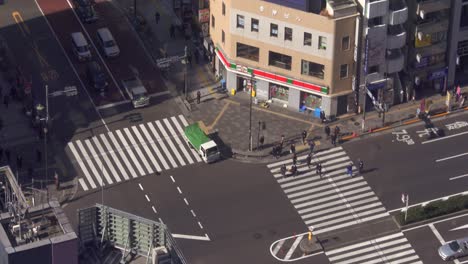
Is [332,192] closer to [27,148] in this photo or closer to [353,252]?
[353,252]

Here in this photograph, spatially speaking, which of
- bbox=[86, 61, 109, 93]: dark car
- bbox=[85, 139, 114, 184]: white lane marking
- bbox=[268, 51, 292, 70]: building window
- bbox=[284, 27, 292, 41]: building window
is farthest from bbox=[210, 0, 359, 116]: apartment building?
bbox=[85, 139, 114, 184]: white lane marking

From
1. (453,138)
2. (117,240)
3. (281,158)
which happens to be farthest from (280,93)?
(117,240)

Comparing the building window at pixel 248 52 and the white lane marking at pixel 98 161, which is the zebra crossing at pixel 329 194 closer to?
the building window at pixel 248 52

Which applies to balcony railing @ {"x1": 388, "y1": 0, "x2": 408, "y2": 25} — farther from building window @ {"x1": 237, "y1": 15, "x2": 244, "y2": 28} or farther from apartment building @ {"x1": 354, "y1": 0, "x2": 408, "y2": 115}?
building window @ {"x1": 237, "y1": 15, "x2": 244, "y2": 28}

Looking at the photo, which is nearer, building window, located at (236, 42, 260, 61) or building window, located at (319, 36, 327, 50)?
building window, located at (319, 36, 327, 50)

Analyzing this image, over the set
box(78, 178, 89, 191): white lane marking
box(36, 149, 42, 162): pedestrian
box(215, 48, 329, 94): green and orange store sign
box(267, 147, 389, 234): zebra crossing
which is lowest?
box(267, 147, 389, 234): zebra crossing

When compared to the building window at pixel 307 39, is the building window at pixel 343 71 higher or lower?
lower

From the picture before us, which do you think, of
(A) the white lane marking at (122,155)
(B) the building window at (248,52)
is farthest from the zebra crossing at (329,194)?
(A) the white lane marking at (122,155)
